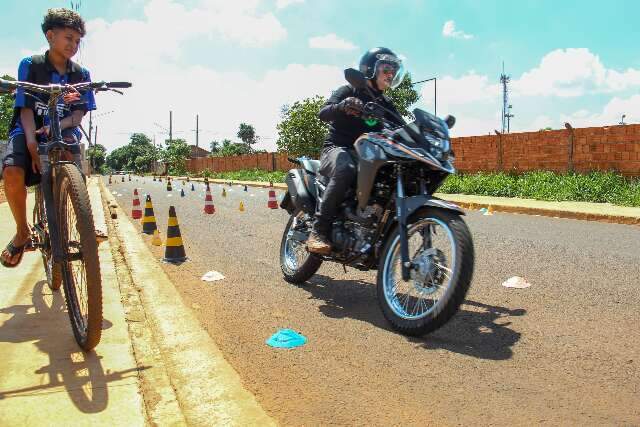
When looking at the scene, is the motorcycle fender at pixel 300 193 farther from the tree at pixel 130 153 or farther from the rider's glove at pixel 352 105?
the tree at pixel 130 153

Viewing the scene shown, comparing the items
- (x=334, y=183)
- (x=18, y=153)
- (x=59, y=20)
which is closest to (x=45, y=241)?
(x=18, y=153)

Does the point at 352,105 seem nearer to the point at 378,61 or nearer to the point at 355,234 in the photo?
the point at 378,61

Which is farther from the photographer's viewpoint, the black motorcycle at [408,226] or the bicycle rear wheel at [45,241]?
the bicycle rear wheel at [45,241]

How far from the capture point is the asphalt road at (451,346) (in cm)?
260

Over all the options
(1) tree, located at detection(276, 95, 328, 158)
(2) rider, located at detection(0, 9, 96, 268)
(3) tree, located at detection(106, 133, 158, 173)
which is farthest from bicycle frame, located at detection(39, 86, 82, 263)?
(3) tree, located at detection(106, 133, 158, 173)

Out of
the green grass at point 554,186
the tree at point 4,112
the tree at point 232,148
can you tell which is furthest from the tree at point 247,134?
the green grass at point 554,186

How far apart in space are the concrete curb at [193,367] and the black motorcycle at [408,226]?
1181 mm

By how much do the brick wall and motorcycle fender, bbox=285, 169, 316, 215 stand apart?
1326 centimetres

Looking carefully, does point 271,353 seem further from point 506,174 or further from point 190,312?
point 506,174

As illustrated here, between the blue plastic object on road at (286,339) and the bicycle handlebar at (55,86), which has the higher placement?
the bicycle handlebar at (55,86)

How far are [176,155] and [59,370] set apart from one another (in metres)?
80.6

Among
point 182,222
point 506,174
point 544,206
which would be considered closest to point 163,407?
point 182,222

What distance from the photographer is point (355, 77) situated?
392 centimetres

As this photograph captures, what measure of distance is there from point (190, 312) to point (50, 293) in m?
1.25
